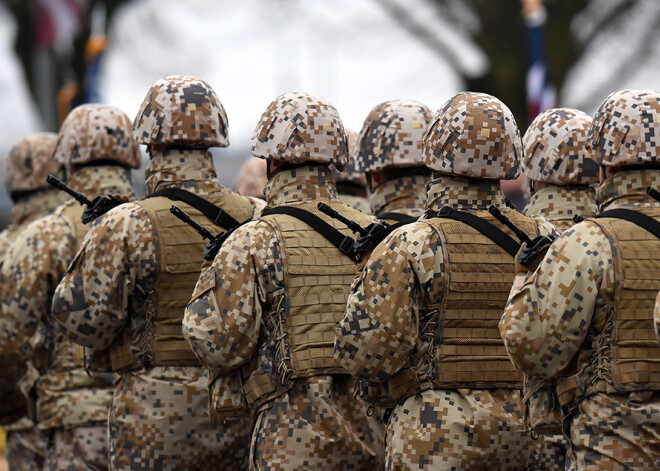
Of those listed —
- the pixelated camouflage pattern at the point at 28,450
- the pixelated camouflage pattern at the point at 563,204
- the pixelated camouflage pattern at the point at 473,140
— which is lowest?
the pixelated camouflage pattern at the point at 28,450

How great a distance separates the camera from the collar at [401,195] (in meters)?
8.04

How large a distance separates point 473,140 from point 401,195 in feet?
5.61

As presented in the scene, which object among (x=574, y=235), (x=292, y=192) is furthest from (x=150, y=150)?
(x=574, y=235)

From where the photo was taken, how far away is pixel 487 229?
6305 millimetres

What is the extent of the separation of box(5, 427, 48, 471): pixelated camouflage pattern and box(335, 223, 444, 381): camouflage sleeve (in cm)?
368

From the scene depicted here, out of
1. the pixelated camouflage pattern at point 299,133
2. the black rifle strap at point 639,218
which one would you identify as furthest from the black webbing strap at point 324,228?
the black rifle strap at point 639,218

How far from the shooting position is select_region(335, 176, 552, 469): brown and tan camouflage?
6098mm

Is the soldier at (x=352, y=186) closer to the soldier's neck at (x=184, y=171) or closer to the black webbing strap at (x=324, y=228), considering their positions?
the soldier's neck at (x=184, y=171)

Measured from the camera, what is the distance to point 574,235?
5.71 metres

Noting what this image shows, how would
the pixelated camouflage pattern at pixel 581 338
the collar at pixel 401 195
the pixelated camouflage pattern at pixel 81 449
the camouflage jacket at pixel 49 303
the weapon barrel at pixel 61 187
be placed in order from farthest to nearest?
the camouflage jacket at pixel 49 303, the pixelated camouflage pattern at pixel 81 449, the collar at pixel 401 195, the weapon barrel at pixel 61 187, the pixelated camouflage pattern at pixel 581 338

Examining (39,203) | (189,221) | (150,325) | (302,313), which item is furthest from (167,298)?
(39,203)

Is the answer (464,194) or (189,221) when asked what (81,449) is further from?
(464,194)

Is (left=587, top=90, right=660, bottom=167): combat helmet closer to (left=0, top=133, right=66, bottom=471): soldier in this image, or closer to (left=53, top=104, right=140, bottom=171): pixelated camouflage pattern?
(left=53, top=104, right=140, bottom=171): pixelated camouflage pattern

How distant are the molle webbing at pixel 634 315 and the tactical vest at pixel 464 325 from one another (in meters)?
0.68
